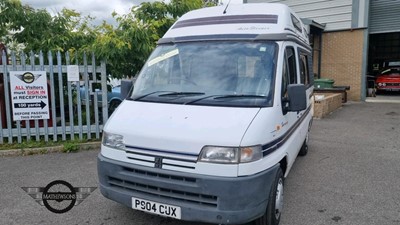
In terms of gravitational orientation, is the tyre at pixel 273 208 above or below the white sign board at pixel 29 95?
below

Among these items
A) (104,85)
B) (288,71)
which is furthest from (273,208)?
(104,85)

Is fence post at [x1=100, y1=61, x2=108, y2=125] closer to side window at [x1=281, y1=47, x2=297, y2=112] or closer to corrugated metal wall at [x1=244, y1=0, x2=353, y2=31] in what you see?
side window at [x1=281, y1=47, x2=297, y2=112]

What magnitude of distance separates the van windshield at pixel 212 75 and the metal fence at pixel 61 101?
3.15 meters

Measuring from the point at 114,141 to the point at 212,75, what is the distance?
1.25 meters

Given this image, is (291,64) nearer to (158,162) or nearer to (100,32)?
(158,162)

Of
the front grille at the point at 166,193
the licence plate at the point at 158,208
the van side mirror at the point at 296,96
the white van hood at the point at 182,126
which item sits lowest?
the licence plate at the point at 158,208

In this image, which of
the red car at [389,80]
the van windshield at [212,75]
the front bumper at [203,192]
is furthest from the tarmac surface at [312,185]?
the red car at [389,80]

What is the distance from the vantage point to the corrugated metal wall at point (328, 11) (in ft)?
48.2

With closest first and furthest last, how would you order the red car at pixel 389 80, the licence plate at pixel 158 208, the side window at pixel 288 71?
the licence plate at pixel 158 208 < the side window at pixel 288 71 < the red car at pixel 389 80

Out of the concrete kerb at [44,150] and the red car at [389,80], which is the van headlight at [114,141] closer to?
the concrete kerb at [44,150]

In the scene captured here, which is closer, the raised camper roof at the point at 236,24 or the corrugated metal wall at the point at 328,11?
the raised camper roof at the point at 236,24

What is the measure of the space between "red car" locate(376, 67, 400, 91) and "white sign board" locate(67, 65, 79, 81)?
17.0 meters

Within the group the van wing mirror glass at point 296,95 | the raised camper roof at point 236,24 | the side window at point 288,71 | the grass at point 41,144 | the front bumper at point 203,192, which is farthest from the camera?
the grass at point 41,144

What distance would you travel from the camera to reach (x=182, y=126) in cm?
304
